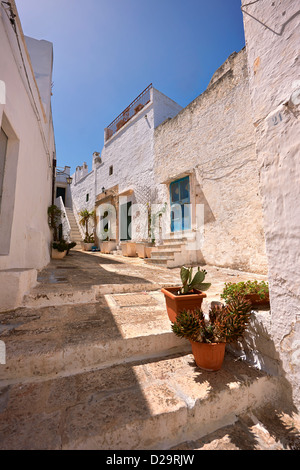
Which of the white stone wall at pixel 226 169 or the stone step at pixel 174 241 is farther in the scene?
the stone step at pixel 174 241

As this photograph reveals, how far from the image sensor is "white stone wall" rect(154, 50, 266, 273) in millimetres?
5355

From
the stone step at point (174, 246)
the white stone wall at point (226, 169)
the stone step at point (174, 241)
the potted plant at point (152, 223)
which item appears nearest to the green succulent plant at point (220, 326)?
the white stone wall at point (226, 169)

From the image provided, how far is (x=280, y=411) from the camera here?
1.58 metres

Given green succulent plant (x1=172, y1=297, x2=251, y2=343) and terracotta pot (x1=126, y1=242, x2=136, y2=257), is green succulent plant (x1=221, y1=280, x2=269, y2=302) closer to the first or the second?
green succulent plant (x1=172, y1=297, x2=251, y2=343)

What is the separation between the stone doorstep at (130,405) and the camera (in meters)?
1.11

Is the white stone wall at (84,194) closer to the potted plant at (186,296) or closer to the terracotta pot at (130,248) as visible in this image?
the terracotta pot at (130,248)

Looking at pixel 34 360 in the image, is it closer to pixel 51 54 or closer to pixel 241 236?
pixel 241 236

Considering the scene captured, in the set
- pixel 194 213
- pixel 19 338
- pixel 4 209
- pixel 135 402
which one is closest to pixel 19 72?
pixel 4 209

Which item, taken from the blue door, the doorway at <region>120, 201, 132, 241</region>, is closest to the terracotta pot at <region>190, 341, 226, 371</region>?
the blue door

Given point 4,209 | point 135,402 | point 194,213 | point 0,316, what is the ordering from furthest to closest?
point 194,213
point 4,209
point 0,316
point 135,402

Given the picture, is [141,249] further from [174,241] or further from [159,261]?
[159,261]

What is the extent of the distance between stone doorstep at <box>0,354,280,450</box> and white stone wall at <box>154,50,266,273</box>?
400cm

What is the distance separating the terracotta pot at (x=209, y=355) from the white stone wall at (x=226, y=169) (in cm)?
390
